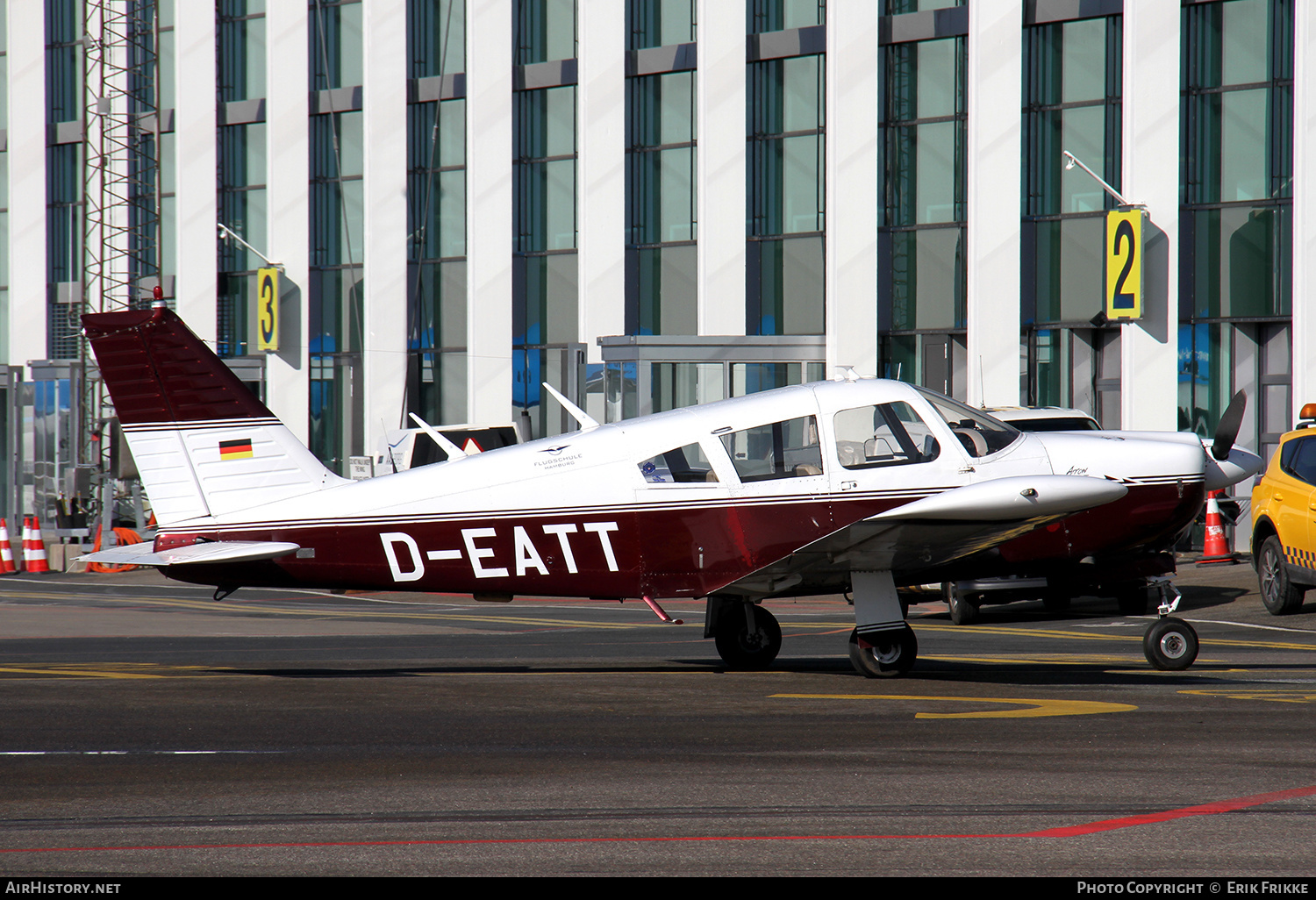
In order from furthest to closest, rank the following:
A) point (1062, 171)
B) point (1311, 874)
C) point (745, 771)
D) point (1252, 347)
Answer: point (1062, 171), point (1252, 347), point (745, 771), point (1311, 874)

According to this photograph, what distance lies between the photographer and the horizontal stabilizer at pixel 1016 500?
10492 mm

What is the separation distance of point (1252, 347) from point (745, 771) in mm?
24080

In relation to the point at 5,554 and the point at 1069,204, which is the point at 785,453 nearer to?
the point at 1069,204

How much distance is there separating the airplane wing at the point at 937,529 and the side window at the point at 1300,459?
6.43 meters

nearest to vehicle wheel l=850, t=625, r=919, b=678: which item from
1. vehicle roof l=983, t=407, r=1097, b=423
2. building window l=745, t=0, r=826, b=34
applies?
vehicle roof l=983, t=407, r=1097, b=423

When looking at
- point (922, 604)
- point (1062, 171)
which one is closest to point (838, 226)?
point (1062, 171)

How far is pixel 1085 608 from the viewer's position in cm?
1903

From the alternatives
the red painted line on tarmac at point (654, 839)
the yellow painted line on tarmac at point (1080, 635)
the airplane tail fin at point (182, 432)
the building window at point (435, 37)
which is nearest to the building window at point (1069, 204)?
the yellow painted line on tarmac at point (1080, 635)

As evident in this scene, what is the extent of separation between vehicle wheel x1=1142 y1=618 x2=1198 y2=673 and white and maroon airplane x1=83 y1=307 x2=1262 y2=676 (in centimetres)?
84

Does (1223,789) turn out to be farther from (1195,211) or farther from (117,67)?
(117,67)

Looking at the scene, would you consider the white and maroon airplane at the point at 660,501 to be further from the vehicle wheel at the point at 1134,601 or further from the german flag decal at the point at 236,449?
the vehicle wheel at the point at 1134,601

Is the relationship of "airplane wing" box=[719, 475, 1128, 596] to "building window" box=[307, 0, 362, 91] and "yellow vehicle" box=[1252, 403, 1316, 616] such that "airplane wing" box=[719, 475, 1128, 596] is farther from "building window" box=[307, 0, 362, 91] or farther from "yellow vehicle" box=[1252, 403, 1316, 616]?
"building window" box=[307, 0, 362, 91]

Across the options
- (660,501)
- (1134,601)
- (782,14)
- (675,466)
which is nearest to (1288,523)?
(1134,601)

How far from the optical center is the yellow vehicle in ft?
51.8
